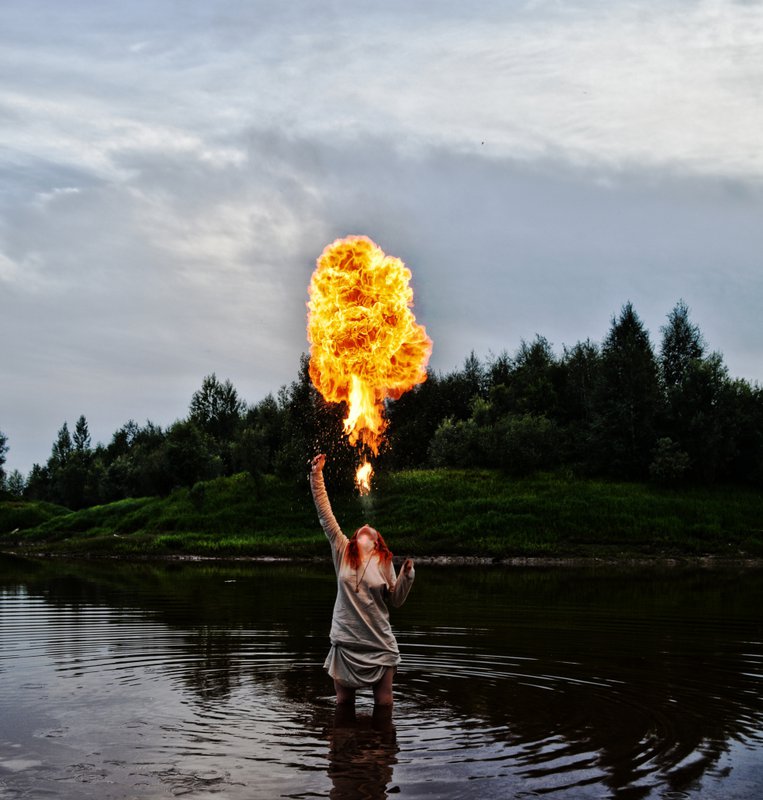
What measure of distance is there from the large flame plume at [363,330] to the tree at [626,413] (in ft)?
196

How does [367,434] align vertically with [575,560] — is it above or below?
above

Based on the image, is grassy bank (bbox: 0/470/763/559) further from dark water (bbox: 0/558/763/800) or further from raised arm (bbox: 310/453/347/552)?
raised arm (bbox: 310/453/347/552)

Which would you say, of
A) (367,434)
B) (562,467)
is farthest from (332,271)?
(562,467)

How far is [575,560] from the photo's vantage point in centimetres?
5688

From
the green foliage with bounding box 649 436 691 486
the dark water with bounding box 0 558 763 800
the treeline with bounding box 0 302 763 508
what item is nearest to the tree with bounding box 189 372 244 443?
the treeline with bounding box 0 302 763 508

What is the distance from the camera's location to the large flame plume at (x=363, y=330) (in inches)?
674

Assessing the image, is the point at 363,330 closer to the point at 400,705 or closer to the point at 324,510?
the point at 324,510

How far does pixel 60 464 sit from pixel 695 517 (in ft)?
419

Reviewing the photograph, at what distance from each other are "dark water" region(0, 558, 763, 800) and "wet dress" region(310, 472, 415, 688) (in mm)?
649

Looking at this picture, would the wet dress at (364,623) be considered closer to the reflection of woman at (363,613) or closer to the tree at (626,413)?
the reflection of woman at (363,613)

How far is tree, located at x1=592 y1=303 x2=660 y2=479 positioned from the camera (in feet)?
247

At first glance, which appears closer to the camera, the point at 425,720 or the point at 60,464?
the point at 425,720

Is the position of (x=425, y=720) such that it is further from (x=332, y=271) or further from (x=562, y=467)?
(x=562, y=467)

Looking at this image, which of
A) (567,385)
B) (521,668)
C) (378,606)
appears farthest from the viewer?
(567,385)
